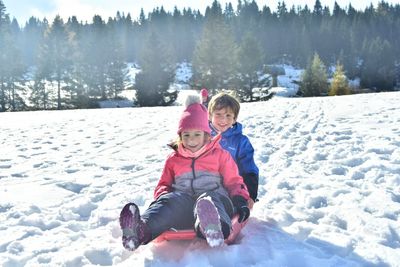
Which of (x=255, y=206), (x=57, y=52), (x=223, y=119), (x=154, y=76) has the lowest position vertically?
(x=255, y=206)

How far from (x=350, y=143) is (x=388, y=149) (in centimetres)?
92

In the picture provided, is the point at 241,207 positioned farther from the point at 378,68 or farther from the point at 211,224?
the point at 378,68

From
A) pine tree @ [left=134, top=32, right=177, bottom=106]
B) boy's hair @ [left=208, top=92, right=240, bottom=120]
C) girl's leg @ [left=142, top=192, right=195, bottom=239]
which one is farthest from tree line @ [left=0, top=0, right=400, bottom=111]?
girl's leg @ [left=142, top=192, right=195, bottom=239]

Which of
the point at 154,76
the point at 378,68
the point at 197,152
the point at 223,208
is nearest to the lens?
the point at 223,208

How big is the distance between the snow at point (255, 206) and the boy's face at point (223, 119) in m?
0.91

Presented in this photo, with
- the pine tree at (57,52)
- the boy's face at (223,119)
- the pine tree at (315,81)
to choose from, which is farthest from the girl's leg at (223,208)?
the pine tree at (315,81)

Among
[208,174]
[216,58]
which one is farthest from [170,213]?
[216,58]

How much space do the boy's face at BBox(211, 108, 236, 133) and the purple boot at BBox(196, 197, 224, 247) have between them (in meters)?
1.67

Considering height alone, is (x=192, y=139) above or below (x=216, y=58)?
below

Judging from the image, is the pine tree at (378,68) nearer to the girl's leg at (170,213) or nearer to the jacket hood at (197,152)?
the jacket hood at (197,152)

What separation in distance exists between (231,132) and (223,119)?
161 millimetres

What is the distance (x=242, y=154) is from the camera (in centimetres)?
437

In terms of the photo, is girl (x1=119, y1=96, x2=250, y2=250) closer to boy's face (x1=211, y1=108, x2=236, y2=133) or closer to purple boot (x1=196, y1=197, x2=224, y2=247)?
purple boot (x1=196, y1=197, x2=224, y2=247)

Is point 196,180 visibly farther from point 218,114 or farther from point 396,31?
point 396,31
